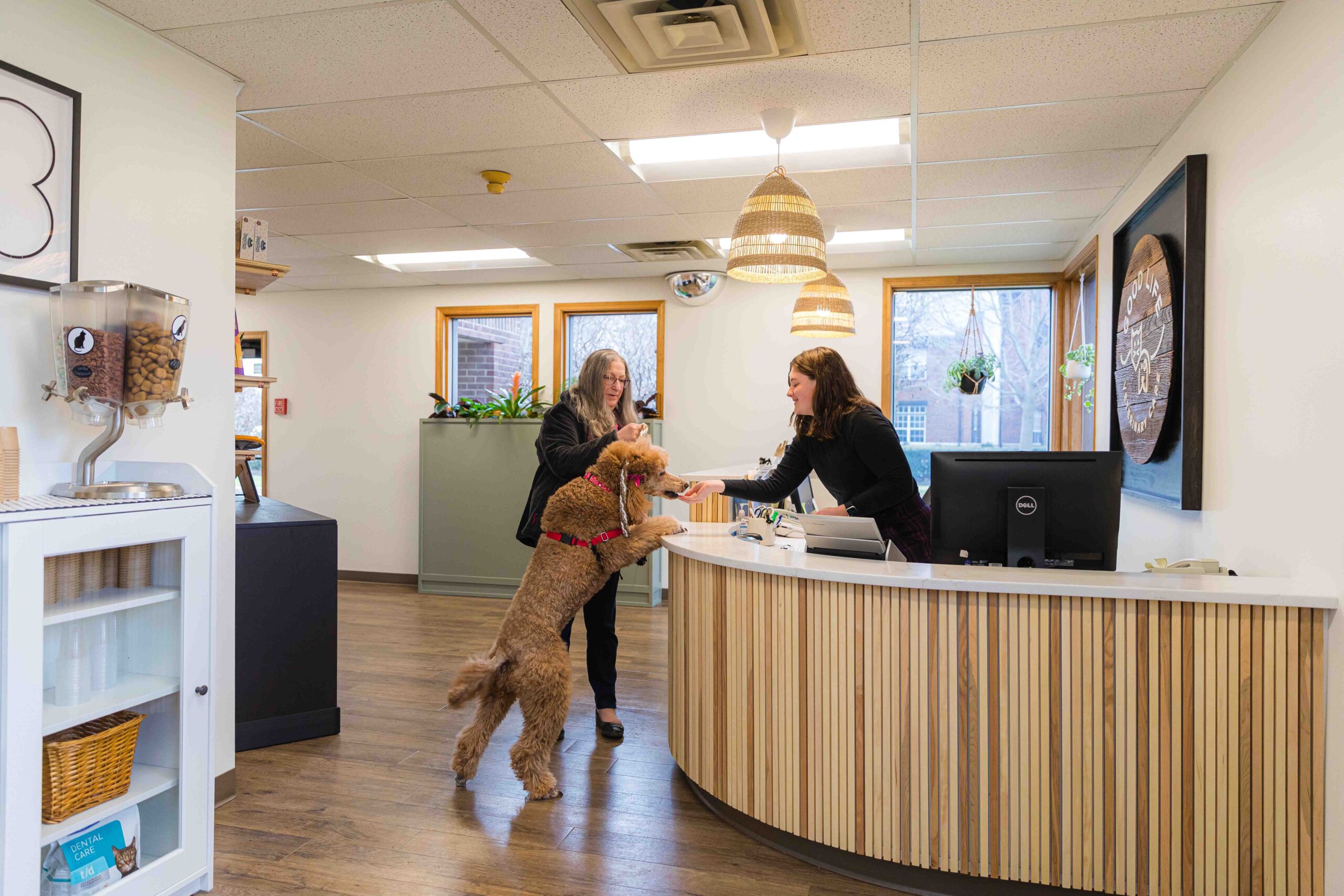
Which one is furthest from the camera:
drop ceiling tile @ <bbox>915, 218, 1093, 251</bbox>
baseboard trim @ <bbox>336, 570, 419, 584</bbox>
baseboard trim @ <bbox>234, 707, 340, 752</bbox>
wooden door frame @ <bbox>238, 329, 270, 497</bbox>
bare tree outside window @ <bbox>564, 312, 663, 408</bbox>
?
wooden door frame @ <bbox>238, 329, 270, 497</bbox>

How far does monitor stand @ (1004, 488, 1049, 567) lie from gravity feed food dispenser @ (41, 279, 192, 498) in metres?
2.26

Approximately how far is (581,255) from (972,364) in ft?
8.90

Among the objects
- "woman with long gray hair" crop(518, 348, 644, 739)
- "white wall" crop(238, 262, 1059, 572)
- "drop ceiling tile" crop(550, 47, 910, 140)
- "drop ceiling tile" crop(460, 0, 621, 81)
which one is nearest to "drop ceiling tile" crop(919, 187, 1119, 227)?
"drop ceiling tile" crop(550, 47, 910, 140)

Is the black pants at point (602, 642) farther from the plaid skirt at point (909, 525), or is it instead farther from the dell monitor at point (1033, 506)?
the dell monitor at point (1033, 506)

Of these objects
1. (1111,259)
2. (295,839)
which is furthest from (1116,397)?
(295,839)

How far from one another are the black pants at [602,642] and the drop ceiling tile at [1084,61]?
213 cm

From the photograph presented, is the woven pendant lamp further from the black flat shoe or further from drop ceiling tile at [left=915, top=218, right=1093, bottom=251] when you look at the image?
the black flat shoe

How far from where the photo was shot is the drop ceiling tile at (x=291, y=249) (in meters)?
5.32

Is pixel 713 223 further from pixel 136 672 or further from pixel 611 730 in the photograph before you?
pixel 136 672

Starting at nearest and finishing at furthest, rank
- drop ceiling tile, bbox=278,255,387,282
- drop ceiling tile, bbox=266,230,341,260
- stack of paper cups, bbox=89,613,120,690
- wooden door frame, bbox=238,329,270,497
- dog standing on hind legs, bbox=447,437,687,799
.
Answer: stack of paper cups, bbox=89,613,120,690 → dog standing on hind legs, bbox=447,437,687,799 → drop ceiling tile, bbox=266,230,341,260 → drop ceiling tile, bbox=278,255,387,282 → wooden door frame, bbox=238,329,270,497

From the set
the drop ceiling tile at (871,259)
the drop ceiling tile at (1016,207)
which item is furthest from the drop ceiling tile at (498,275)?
the drop ceiling tile at (1016,207)

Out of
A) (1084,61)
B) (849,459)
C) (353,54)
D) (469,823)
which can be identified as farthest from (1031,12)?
(469,823)

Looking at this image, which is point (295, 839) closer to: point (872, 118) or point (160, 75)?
point (160, 75)

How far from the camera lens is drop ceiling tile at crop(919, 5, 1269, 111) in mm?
2496
